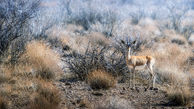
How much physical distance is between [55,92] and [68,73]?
8.69 feet

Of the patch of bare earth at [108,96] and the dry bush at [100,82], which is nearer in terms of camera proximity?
the patch of bare earth at [108,96]

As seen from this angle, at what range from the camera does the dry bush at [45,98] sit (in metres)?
5.68

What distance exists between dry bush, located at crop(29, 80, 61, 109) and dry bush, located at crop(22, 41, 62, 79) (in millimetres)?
1311

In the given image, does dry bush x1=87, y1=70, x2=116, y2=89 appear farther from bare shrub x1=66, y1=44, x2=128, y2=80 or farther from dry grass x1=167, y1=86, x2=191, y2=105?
dry grass x1=167, y1=86, x2=191, y2=105

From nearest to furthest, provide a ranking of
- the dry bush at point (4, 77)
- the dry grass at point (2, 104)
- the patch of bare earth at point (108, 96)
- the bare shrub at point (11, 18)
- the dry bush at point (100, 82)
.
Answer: the dry grass at point (2, 104) → the patch of bare earth at point (108, 96) → the dry bush at point (100, 82) → the dry bush at point (4, 77) → the bare shrub at point (11, 18)

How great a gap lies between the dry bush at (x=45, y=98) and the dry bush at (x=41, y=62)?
1.31m

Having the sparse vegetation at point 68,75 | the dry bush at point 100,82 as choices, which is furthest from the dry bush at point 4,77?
the dry bush at point 100,82

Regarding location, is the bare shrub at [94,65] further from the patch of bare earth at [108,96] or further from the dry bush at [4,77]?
the dry bush at [4,77]

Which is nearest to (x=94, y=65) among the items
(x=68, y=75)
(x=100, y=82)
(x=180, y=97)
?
(x=68, y=75)

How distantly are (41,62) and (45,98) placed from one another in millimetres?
3109

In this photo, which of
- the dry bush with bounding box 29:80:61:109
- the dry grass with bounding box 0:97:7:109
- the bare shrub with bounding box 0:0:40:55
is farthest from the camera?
the bare shrub with bounding box 0:0:40:55

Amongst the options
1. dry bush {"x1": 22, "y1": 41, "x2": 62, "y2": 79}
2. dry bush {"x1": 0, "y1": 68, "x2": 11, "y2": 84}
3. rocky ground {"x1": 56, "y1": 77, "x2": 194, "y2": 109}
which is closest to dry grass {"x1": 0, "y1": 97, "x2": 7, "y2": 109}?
rocky ground {"x1": 56, "y1": 77, "x2": 194, "y2": 109}

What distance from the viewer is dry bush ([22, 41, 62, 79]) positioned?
840 centimetres

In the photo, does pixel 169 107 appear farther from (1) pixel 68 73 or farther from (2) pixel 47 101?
(1) pixel 68 73
